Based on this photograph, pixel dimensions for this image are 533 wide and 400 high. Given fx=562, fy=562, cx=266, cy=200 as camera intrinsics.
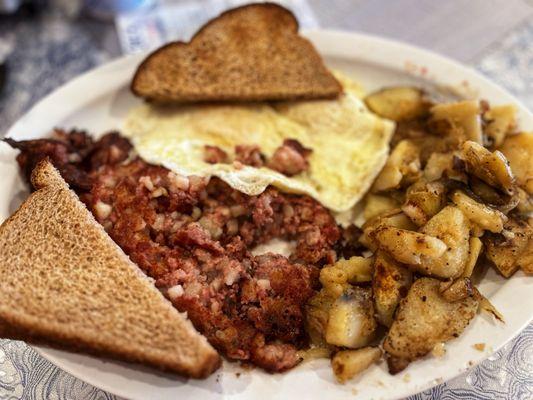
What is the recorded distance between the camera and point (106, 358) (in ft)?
Result: 7.60

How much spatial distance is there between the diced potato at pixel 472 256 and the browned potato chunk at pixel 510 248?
0.10 m

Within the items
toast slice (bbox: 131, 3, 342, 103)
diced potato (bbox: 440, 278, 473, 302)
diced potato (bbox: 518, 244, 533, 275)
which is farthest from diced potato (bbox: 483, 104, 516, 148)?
diced potato (bbox: 440, 278, 473, 302)

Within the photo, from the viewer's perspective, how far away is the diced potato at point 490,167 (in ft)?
8.41

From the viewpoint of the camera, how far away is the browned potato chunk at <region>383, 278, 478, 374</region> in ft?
7.43

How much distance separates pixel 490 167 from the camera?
8.46 ft

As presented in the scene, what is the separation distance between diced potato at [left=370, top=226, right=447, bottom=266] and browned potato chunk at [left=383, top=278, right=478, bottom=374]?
0.40ft

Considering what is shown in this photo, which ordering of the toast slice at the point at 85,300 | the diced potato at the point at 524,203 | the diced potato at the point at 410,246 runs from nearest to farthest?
1. the toast slice at the point at 85,300
2. the diced potato at the point at 410,246
3. the diced potato at the point at 524,203

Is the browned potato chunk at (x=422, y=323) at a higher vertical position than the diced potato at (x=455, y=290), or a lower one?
lower

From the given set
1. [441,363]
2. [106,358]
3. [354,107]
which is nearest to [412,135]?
[354,107]

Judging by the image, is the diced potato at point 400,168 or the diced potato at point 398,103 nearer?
the diced potato at point 400,168

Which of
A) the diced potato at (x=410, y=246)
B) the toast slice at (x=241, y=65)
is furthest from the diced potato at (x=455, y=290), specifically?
the toast slice at (x=241, y=65)

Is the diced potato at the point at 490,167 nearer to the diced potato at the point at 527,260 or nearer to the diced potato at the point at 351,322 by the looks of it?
the diced potato at the point at 527,260

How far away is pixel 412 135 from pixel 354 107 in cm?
38

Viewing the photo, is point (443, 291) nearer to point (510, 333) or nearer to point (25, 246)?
point (510, 333)
